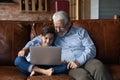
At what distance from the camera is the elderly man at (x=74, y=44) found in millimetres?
2047

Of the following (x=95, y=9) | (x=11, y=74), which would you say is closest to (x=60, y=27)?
(x=11, y=74)

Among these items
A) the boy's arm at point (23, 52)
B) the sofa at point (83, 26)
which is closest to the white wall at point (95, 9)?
the sofa at point (83, 26)

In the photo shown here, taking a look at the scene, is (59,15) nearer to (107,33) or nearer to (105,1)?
(107,33)

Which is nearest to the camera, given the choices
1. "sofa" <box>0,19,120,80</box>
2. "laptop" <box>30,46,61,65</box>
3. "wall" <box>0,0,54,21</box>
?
"laptop" <box>30,46,61,65</box>

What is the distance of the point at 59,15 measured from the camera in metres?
2.21

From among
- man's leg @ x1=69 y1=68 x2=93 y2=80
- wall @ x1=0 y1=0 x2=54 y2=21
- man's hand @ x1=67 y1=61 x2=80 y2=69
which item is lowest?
A: man's leg @ x1=69 y1=68 x2=93 y2=80

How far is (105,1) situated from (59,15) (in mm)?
3188

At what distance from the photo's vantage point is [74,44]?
2.26 metres

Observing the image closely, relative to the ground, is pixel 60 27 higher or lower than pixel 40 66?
higher

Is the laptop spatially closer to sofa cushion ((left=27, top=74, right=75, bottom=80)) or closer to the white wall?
sofa cushion ((left=27, top=74, right=75, bottom=80))

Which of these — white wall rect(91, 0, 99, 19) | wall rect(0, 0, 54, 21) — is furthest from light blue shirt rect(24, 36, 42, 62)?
wall rect(0, 0, 54, 21)

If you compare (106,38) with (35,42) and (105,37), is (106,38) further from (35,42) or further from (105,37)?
(35,42)

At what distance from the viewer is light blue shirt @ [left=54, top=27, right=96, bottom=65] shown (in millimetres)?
2199

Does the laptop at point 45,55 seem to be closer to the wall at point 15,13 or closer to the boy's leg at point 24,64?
the boy's leg at point 24,64
